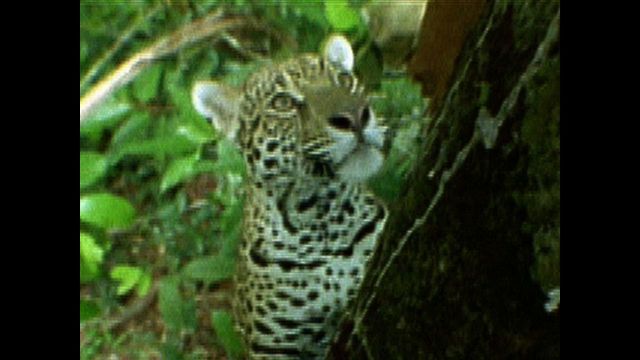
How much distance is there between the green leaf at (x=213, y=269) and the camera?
12.1 ft

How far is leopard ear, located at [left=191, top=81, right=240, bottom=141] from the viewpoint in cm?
329

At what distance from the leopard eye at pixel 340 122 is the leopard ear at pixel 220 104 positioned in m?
Answer: 0.36

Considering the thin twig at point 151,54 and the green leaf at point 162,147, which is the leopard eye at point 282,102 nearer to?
the thin twig at point 151,54

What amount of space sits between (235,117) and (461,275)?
1.48m

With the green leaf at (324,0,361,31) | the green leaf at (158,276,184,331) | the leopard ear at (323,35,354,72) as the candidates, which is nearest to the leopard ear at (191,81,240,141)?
the leopard ear at (323,35,354,72)

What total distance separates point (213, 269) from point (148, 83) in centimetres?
109

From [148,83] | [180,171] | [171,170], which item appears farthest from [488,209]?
[148,83]

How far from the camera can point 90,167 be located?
378cm

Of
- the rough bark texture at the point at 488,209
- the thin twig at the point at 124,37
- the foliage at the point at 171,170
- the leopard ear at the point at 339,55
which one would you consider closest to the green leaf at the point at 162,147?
the foliage at the point at 171,170

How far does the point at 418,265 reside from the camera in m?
1.99

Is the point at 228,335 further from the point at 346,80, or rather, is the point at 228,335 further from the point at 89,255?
the point at 346,80

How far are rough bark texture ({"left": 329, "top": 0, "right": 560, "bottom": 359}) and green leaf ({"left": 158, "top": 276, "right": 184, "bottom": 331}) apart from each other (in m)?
1.76
